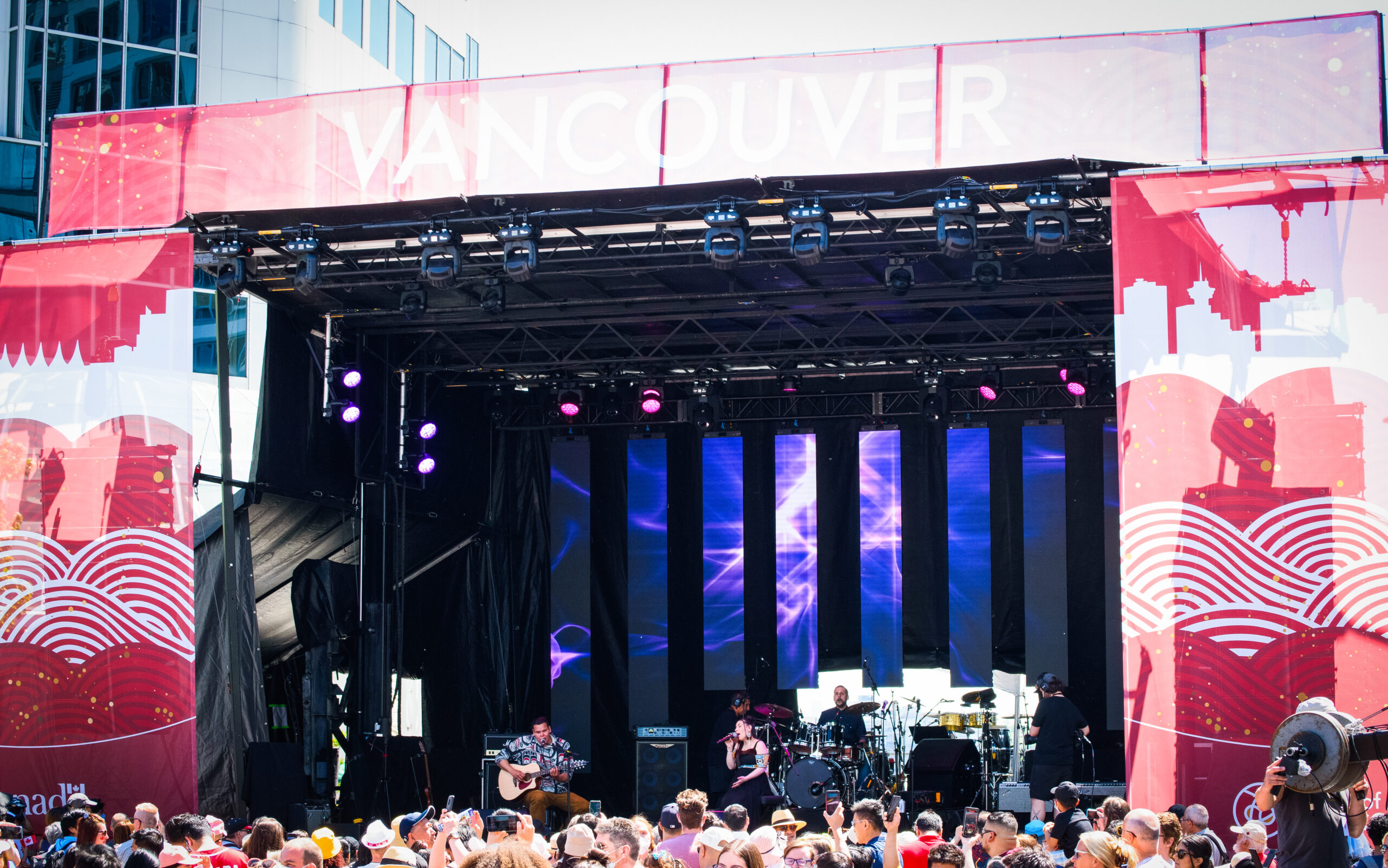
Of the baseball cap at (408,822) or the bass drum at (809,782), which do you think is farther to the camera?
the bass drum at (809,782)

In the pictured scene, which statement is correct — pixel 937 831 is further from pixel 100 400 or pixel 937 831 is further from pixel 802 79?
pixel 100 400

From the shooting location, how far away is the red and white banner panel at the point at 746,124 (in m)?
9.47

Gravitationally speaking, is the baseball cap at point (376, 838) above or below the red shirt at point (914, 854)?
above

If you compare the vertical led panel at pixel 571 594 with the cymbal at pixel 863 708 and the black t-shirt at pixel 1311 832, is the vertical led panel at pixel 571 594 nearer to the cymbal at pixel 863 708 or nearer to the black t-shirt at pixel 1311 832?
the cymbal at pixel 863 708

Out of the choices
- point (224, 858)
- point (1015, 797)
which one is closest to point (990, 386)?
point (1015, 797)

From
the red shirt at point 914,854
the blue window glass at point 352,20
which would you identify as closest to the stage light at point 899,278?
the red shirt at point 914,854

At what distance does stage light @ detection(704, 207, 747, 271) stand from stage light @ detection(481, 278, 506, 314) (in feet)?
8.19

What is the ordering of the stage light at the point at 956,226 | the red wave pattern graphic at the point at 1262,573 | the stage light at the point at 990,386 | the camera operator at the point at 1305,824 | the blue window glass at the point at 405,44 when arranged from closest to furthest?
the camera operator at the point at 1305,824, the red wave pattern graphic at the point at 1262,573, the stage light at the point at 956,226, the stage light at the point at 990,386, the blue window glass at the point at 405,44

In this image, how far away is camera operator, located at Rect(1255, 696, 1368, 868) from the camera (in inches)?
228

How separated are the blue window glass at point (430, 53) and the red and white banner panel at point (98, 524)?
17067 millimetres

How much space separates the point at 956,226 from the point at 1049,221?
0.69 meters

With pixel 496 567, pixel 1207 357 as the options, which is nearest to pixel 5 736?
pixel 496 567

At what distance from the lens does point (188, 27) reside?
814 inches

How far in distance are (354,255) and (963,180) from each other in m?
5.65
